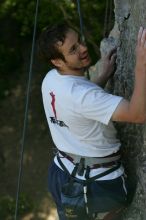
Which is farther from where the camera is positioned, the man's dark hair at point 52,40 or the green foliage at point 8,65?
the green foliage at point 8,65

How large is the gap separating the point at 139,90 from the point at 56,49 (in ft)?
1.44

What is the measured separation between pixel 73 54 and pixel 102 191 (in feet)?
2.13

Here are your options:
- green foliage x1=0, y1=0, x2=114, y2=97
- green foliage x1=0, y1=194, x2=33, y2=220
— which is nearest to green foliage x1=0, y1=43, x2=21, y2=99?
green foliage x1=0, y1=0, x2=114, y2=97

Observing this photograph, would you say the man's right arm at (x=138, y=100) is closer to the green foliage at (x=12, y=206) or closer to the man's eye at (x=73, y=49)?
the man's eye at (x=73, y=49)

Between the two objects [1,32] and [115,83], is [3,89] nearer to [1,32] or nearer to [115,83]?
[1,32]

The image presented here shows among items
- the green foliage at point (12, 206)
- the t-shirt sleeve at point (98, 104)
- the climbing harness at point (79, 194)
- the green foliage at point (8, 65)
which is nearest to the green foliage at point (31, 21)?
the green foliage at point (8, 65)

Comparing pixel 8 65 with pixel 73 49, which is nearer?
pixel 73 49

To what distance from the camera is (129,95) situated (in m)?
2.74

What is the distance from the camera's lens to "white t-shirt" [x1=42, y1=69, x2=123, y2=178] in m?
2.29

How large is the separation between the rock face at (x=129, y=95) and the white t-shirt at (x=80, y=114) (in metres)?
0.23

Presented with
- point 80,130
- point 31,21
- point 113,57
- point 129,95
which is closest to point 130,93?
point 129,95

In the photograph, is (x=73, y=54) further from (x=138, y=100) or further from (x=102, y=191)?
(x=102, y=191)

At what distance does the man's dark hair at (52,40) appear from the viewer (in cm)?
239

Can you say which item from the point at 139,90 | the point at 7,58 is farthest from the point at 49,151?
the point at 139,90
